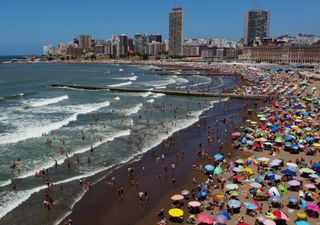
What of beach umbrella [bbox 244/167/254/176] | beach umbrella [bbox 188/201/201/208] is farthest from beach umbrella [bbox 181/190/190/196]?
beach umbrella [bbox 244/167/254/176]

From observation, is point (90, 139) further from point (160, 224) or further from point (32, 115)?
point (160, 224)

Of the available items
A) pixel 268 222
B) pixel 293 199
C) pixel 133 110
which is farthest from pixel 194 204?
pixel 133 110

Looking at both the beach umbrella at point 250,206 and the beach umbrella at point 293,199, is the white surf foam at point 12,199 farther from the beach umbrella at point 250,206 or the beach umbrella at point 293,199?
the beach umbrella at point 293,199

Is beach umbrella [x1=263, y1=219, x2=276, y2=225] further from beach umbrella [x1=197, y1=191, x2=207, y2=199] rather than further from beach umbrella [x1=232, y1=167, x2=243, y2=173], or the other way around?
beach umbrella [x1=232, y1=167, x2=243, y2=173]

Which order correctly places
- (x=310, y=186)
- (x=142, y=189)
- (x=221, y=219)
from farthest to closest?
(x=142, y=189), (x=310, y=186), (x=221, y=219)

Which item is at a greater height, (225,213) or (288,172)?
(288,172)

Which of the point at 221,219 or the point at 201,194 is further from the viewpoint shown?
the point at 201,194

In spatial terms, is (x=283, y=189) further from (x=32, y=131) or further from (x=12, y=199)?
(x=32, y=131)
